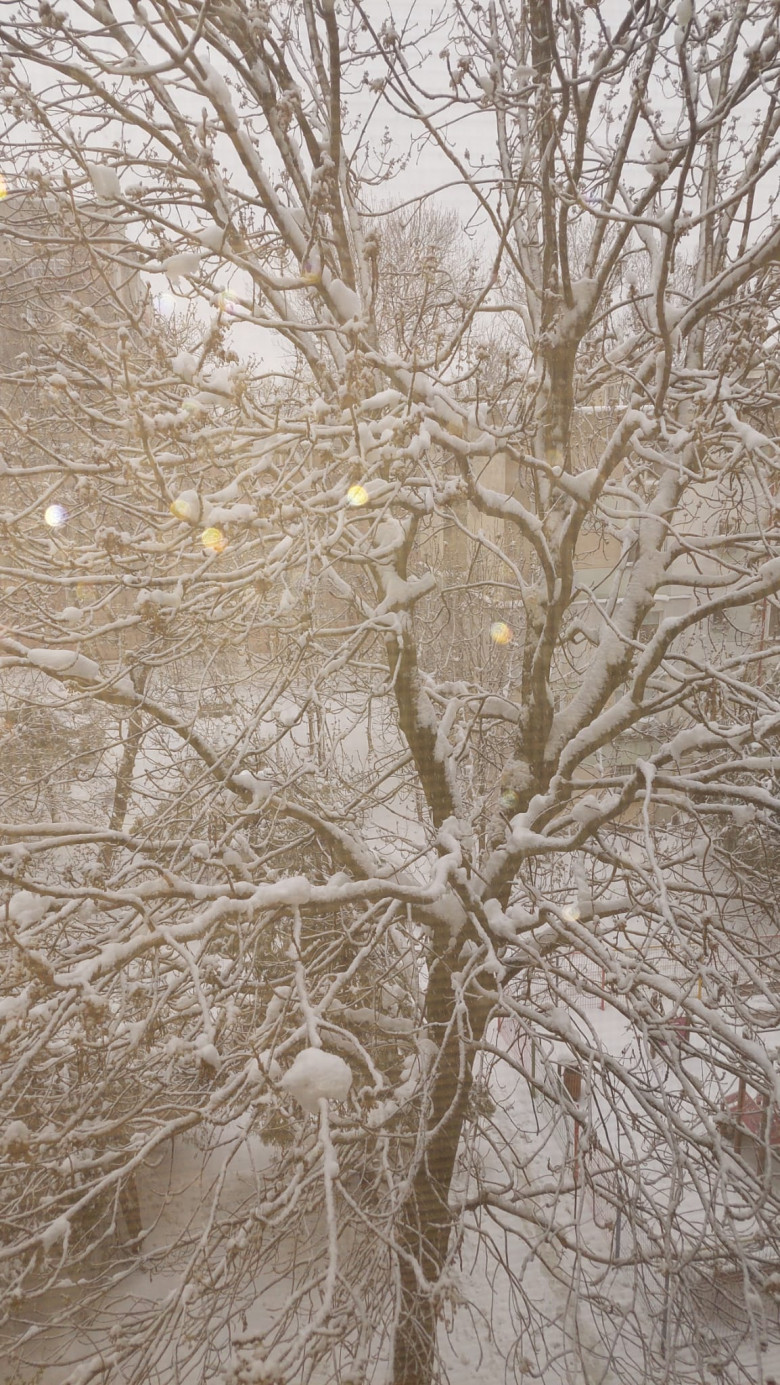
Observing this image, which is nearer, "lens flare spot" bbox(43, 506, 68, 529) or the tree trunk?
"lens flare spot" bbox(43, 506, 68, 529)

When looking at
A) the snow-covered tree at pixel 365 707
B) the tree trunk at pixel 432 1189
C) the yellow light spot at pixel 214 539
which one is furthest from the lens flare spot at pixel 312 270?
the tree trunk at pixel 432 1189

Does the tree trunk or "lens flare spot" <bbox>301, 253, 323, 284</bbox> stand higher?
"lens flare spot" <bbox>301, 253, 323, 284</bbox>

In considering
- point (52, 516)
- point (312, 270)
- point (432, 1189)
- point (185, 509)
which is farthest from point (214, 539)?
point (432, 1189)

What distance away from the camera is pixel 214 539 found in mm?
2982

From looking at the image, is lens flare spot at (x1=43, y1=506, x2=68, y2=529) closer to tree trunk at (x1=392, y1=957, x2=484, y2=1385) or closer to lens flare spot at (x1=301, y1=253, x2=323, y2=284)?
lens flare spot at (x1=301, y1=253, x2=323, y2=284)

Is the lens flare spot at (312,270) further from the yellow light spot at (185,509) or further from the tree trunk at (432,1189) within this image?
the tree trunk at (432,1189)

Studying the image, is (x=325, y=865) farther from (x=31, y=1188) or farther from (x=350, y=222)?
(x=350, y=222)

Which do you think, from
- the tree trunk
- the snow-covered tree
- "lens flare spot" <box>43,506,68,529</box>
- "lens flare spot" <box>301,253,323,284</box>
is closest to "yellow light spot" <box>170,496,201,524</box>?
the snow-covered tree

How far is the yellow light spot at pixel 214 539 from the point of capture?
2.97 m

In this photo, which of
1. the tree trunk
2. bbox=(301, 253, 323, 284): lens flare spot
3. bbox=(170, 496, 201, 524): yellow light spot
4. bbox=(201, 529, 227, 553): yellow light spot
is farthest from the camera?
the tree trunk

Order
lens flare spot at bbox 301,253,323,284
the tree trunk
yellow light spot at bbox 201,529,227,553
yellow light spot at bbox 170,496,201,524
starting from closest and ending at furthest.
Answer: yellow light spot at bbox 170,496,201,524
yellow light spot at bbox 201,529,227,553
lens flare spot at bbox 301,253,323,284
the tree trunk

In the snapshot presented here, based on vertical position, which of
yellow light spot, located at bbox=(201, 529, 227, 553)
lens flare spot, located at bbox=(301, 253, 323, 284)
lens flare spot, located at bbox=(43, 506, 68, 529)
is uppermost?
lens flare spot, located at bbox=(301, 253, 323, 284)

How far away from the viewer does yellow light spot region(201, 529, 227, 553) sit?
2.97 meters

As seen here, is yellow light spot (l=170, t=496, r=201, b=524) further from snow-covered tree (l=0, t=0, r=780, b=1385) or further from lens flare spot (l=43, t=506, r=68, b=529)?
lens flare spot (l=43, t=506, r=68, b=529)
